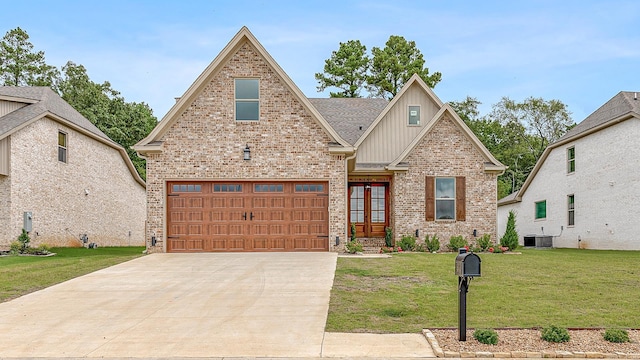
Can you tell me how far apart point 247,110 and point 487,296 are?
34.9 ft

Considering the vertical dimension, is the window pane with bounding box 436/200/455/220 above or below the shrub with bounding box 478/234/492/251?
above

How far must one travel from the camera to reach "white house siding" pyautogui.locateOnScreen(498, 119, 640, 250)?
22.5 metres

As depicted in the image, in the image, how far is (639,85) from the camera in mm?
32875

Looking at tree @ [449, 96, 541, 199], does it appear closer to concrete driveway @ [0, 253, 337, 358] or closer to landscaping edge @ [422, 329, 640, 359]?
concrete driveway @ [0, 253, 337, 358]

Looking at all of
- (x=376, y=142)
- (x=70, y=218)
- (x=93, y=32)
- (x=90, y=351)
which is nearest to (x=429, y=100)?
(x=376, y=142)

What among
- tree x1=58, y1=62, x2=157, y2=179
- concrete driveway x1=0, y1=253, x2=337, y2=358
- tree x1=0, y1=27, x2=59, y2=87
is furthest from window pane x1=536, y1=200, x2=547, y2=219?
tree x1=0, y1=27, x2=59, y2=87

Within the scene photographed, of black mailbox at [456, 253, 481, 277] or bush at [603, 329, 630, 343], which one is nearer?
bush at [603, 329, 630, 343]

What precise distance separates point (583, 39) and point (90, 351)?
84.9 feet

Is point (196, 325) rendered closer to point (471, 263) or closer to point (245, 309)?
point (245, 309)

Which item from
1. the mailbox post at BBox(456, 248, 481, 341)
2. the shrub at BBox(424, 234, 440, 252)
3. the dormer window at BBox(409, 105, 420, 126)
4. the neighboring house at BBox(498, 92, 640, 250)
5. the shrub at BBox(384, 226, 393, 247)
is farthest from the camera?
the dormer window at BBox(409, 105, 420, 126)

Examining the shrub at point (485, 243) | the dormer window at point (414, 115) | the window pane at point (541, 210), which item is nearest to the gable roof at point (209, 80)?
the shrub at point (485, 243)

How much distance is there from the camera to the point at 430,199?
21.4m

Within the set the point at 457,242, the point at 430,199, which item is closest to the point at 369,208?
the point at 430,199

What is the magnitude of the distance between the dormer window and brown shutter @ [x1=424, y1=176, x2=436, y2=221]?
347cm
